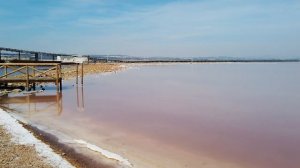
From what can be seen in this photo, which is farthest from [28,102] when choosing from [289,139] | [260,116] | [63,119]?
[289,139]

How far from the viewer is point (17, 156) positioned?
24.8ft

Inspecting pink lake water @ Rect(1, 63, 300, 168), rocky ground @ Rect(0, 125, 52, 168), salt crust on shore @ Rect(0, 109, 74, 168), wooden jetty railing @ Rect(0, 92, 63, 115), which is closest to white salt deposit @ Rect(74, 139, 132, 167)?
pink lake water @ Rect(1, 63, 300, 168)

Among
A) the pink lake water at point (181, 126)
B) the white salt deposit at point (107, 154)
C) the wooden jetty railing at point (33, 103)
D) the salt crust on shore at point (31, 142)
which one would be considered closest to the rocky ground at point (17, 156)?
the salt crust on shore at point (31, 142)

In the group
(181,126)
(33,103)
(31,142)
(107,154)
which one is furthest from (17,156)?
(33,103)

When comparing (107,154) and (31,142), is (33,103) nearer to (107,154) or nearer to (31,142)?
(31,142)

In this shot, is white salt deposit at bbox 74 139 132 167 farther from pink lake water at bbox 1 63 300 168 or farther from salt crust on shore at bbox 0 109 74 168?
salt crust on shore at bbox 0 109 74 168

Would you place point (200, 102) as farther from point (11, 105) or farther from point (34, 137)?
point (34, 137)

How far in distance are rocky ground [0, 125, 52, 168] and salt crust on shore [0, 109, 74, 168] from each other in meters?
0.16

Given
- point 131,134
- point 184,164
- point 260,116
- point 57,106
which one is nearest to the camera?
point 184,164

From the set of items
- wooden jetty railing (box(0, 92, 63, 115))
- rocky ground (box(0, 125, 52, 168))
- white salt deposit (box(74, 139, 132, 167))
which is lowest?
white salt deposit (box(74, 139, 132, 167))

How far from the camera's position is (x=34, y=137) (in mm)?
9430

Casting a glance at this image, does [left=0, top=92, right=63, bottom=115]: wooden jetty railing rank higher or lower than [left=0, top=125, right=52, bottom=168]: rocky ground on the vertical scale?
lower

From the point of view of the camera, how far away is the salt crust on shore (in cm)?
754

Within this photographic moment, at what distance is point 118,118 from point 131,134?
2.73 metres
